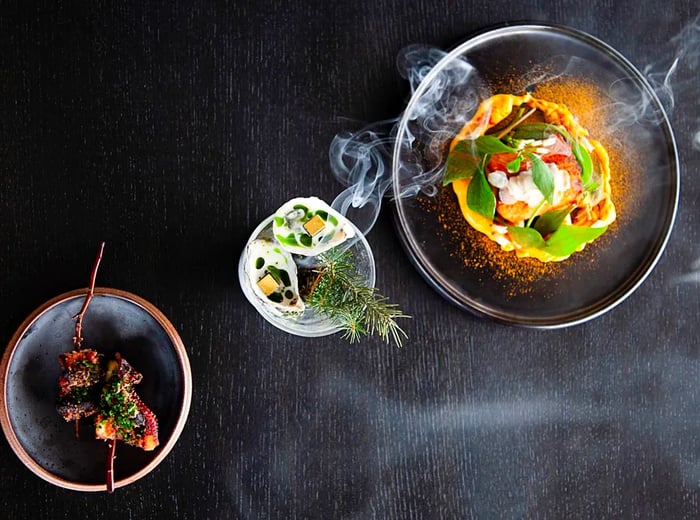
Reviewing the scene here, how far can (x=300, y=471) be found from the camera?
53.7 inches

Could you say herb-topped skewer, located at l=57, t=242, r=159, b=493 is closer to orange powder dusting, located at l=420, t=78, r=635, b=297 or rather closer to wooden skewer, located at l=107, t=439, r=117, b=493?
wooden skewer, located at l=107, t=439, r=117, b=493

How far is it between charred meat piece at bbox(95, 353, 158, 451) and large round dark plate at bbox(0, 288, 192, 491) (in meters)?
0.04

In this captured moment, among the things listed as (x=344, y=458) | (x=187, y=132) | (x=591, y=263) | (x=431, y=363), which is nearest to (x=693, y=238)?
(x=591, y=263)

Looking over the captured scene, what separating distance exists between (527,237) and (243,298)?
51 cm

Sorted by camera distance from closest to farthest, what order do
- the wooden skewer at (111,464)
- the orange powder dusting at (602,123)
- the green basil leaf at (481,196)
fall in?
1. the wooden skewer at (111,464)
2. the green basil leaf at (481,196)
3. the orange powder dusting at (602,123)

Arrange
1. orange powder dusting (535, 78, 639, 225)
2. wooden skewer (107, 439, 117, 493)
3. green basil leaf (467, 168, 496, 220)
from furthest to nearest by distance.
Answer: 1. orange powder dusting (535, 78, 639, 225)
2. green basil leaf (467, 168, 496, 220)
3. wooden skewer (107, 439, 117, 493)

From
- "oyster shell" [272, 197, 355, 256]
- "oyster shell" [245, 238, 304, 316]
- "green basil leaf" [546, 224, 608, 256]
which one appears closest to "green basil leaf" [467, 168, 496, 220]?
"green basil leaf" [546, 224, 608, 256]

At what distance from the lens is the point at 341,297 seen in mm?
1262

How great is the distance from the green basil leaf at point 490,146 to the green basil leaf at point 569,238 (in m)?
0.17

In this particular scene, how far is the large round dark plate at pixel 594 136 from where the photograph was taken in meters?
1.37

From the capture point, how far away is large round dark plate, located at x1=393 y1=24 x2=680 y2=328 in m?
1.37

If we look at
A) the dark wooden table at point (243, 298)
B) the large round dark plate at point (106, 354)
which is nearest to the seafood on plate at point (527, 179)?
the dark wooden table at point (243, 298)

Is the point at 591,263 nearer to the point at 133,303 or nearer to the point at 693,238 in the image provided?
the point at 693,238

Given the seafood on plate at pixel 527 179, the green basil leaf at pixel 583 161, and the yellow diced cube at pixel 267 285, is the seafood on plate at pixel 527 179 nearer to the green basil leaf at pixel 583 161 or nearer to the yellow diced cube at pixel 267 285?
the green basil leaf at pixel 583 161
